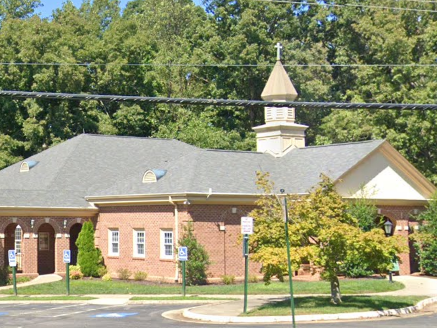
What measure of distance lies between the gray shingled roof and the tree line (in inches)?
413

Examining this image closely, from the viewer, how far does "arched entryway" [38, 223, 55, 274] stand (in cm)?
4612

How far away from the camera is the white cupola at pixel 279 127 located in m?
47.4

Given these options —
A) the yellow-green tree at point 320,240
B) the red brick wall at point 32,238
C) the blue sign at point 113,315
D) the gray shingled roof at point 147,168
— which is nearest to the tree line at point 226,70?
the gray shingled roof at point 147,168

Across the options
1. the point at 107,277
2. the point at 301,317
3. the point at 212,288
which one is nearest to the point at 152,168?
the point at 107,277

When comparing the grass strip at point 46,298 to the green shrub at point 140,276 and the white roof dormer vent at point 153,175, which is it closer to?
the green shrub at point 140,276

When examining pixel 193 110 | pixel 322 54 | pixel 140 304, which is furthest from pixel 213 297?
pixel 322 54

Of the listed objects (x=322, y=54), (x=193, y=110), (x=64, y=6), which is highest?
(x=64, y=6)

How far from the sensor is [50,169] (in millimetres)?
49469

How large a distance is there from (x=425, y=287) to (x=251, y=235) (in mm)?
10887

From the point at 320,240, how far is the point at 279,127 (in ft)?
70.2

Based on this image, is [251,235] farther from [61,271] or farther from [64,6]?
[64,6]

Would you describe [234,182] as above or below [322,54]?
below

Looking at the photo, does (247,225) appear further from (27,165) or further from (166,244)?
(27,165)

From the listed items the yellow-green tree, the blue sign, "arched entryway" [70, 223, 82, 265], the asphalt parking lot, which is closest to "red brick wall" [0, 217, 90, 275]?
"arched entryway" [70, 223, 82, 265]
